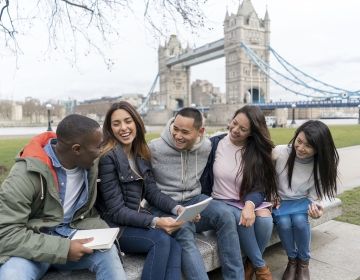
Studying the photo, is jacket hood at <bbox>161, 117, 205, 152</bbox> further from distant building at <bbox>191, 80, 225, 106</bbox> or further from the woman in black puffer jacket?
distant building at <bbox>191, 80, 225, 106</bbox>

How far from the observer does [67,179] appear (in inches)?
82.7

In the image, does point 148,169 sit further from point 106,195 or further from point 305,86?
point 305,86

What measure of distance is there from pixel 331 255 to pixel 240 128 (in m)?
1.34

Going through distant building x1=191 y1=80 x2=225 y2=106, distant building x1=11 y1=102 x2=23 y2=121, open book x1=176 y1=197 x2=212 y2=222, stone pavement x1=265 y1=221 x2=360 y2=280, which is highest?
distant building x1=191 y1=80 x2=225 y2=106

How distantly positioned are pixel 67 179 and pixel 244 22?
192ft

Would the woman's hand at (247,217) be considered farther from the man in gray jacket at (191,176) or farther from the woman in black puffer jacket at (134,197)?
the woman in black puffer jacket at (134,197)

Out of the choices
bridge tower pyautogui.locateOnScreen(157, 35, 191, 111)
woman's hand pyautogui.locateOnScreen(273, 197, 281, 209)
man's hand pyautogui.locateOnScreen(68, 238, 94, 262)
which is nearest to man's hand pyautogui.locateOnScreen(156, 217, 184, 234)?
man's hand pyautogui.locateOnScreen(68, 238, 94, 262)

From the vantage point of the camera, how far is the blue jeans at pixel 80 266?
5.68 ft

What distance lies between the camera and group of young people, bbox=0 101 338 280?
1.88 metres

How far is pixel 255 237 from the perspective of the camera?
100.0 inches

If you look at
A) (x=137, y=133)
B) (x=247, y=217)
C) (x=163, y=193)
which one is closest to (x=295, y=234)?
(x=247, y=217)

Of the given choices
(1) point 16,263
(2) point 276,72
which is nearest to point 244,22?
(2) point 276,72

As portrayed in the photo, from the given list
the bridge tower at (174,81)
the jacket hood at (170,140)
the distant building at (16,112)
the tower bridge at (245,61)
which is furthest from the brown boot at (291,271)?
the distant building at (16,112)

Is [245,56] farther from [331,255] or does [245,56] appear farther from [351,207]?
[331,255]
